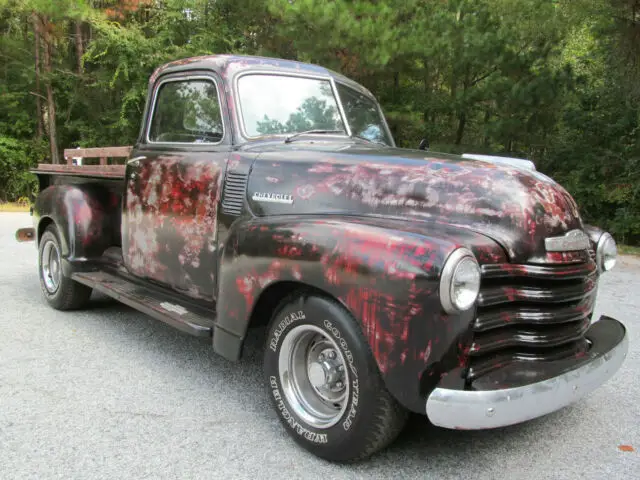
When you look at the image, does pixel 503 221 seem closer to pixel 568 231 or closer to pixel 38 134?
pixel 568 231

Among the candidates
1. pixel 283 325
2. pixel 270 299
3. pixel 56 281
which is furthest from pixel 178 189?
pixel 56 281

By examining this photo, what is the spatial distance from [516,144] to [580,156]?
1859mm

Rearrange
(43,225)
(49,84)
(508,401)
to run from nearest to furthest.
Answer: (508,401) → (43,225) → (49,84)

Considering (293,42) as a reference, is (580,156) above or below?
below

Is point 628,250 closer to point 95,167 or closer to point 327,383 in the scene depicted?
point 95,167

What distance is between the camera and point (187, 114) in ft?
13.1

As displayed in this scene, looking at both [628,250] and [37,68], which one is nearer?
[628,250]

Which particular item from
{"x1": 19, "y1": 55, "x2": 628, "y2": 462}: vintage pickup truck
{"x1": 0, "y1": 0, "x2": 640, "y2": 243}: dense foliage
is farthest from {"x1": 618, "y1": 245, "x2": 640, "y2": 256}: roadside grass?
{"x1": 19, "y1": 55, "x2": 628, "y2": 462}: vintage pickup truck

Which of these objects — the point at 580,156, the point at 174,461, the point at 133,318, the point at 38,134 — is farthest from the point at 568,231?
the point at 38,134

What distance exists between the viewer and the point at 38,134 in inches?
882

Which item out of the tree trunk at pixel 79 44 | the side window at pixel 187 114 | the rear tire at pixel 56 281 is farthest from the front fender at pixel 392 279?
the tree trunk at pixel 79 44

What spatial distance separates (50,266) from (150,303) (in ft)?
6.87

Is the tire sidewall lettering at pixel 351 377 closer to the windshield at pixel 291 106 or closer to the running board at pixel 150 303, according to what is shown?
the running board at pixel 150 303

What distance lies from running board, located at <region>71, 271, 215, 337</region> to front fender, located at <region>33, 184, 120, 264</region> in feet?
0.74
